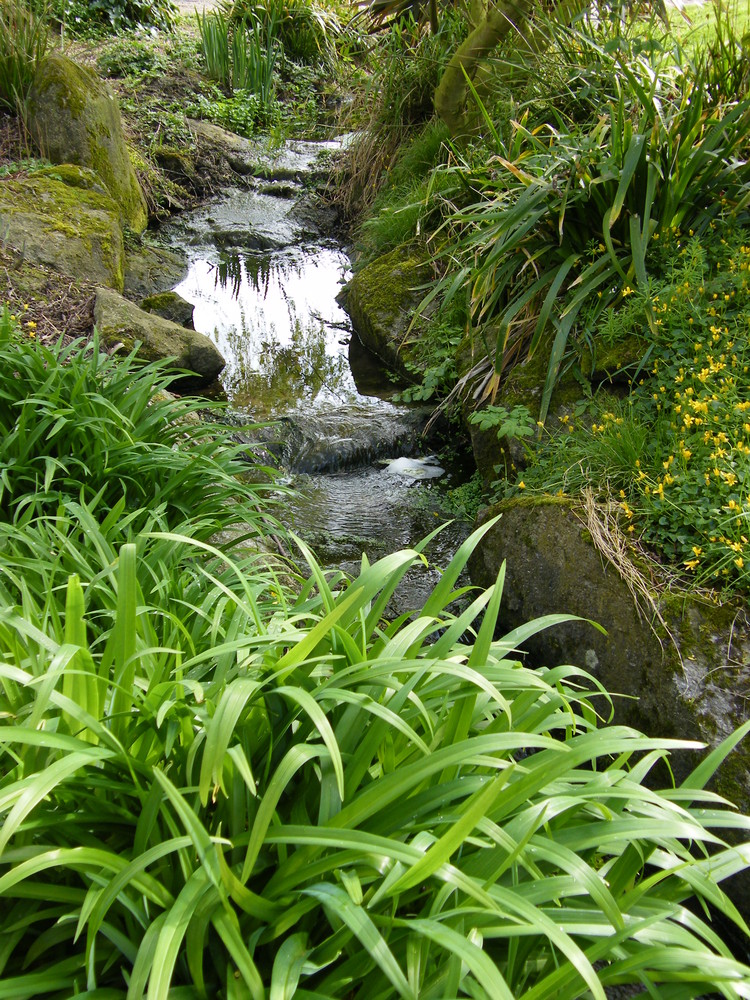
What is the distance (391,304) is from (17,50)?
350 cm

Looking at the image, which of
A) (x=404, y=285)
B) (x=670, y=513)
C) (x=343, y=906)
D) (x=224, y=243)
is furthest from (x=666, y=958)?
(x=224, y=243)

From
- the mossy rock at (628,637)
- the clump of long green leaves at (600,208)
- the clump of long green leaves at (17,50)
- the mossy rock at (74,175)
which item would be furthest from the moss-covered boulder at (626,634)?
the clump of long green leaves at (17,50)

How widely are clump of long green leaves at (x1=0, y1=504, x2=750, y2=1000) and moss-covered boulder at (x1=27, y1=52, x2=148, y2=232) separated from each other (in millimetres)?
5493

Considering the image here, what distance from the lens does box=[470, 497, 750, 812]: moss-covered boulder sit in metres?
2.04

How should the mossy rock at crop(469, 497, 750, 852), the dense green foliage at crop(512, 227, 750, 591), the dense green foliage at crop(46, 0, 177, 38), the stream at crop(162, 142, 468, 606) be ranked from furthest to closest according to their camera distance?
the dense green foliage at crop(46, 0, 177, 38)
the stream at crop(162, 142, 468, 606)
the dense green foliage at crop(512, 227, 750, 591)
the mossy rock at crop(469, 497, 750, 852)

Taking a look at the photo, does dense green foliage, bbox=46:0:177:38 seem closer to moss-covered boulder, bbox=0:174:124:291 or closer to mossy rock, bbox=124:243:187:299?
mossy rock, bbox=124:243:187:299

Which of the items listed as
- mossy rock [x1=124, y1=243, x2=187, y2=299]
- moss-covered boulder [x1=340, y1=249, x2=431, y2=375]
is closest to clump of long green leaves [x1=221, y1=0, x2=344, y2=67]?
mossy rock [x1=124, y1=243, x2=187, y2=299]

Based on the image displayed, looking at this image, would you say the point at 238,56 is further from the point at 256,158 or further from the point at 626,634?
the point at 626,634

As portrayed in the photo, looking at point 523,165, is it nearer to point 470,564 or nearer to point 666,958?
point 470,564

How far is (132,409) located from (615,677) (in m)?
2.05

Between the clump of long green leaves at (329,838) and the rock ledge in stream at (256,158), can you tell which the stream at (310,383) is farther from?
the clump of long green leaves at (329,838)

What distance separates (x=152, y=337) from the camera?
416 cm

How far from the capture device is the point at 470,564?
10.5 feet

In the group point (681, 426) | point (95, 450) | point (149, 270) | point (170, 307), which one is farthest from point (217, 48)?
point (681, 426)
